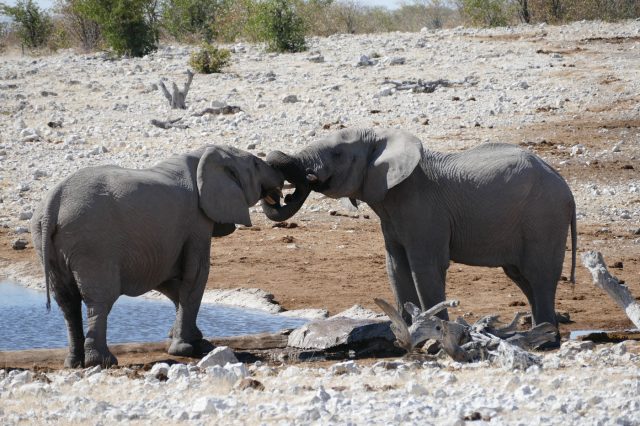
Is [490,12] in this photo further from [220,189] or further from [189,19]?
[220,189]

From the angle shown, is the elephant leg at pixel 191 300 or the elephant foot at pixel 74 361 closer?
the elephant foot at pixel 74 361

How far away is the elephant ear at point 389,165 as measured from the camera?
863cm

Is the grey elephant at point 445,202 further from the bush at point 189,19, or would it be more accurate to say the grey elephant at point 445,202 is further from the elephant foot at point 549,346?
the bush at point 189,19

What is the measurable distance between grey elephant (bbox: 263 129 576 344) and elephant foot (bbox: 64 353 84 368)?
6.15ft

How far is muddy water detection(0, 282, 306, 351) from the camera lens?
32.6 ft

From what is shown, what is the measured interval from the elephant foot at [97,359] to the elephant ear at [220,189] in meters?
1.24

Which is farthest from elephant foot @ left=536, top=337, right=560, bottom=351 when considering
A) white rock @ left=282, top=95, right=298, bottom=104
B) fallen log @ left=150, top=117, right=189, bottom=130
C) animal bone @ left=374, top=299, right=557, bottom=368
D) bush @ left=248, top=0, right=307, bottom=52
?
bush @ left=248, top=0, right=307, bottom=52

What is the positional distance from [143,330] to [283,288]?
1.67 metres

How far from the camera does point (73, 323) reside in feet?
27.5

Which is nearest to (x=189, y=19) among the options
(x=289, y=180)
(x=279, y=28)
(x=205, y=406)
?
(x=279, y=28)

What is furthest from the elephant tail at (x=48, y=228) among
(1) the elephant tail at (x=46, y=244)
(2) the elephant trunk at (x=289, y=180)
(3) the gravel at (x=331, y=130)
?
(2) the elephant trunk at (x=289, y=180)

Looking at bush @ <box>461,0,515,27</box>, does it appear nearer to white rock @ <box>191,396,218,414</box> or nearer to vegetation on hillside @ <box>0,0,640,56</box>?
vegetation on hillside @ <box>0,0,640,56</box>

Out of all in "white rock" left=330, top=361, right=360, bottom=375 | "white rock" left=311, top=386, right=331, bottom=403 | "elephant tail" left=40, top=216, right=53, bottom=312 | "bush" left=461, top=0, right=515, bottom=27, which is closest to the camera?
"white rock" left=311, top=386, right=331, bottom=403

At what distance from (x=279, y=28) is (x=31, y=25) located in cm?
1066
